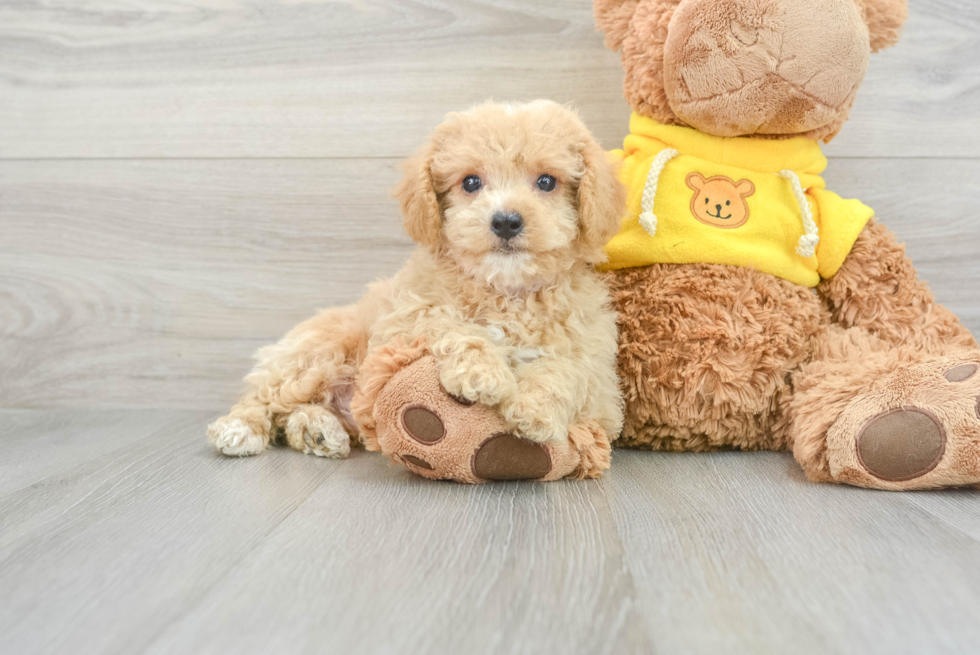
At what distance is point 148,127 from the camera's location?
1.80m

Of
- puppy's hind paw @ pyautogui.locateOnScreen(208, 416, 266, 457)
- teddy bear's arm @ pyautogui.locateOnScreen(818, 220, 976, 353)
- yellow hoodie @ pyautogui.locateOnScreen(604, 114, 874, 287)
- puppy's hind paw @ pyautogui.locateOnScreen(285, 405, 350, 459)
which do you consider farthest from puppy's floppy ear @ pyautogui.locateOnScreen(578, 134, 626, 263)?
puppy's hind paw @ pyautogui.locateOnScreen(208, 416, 266, 457)

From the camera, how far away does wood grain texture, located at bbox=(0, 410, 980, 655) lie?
2.29ft

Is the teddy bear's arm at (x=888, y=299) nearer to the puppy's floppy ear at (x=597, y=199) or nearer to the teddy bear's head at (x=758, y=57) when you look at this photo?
the teddy bear's head at (x=758, y=57)

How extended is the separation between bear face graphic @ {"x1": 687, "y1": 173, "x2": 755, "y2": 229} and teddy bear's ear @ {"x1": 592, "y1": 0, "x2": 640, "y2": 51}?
33 cm

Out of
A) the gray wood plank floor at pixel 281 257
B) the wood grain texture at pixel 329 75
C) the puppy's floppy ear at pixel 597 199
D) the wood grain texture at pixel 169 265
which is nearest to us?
the gray wood plank floor at pixel 281 257

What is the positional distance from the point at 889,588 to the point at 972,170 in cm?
127

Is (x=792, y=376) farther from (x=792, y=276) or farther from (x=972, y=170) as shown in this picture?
(x=972, y=170)

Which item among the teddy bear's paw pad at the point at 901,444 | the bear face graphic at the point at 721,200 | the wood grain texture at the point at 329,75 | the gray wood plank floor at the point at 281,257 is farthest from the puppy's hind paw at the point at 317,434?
the teddy bear's paw pad at the point at 901,444

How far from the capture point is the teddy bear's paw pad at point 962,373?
1.10m

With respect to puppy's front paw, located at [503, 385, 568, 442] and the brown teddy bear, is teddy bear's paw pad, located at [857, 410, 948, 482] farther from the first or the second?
puppy's front paw, located at [503, 385, 568, 442]

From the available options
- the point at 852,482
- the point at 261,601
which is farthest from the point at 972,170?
the point at 261,601

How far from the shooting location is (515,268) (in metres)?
1.15

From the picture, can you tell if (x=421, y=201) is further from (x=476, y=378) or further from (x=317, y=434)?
(x=317, y=434)

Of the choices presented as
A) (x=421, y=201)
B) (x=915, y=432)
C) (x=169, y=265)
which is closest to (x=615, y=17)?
(x=421, y=201)
